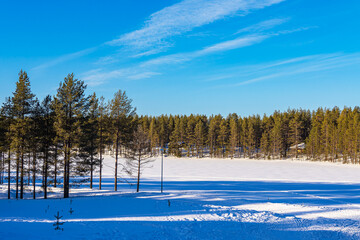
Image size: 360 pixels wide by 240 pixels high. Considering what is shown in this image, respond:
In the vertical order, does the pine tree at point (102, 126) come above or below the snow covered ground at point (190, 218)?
above

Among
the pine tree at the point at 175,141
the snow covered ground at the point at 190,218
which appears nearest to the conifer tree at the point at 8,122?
the snow covered ground at the point at 190,218

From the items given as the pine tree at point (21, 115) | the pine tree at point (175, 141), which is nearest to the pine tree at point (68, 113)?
the pine tree at point (21, 115)

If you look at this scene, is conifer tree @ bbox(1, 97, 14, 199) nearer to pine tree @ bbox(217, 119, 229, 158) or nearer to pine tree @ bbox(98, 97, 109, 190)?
pine tree @ bbox(98, 97, 109, 190)

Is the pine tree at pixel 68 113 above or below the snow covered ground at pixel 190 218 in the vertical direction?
above

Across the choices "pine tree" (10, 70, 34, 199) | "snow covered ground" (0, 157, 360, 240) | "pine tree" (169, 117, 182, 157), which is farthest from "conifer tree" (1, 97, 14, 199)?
"pine tree" (169, 117, 182, 157)

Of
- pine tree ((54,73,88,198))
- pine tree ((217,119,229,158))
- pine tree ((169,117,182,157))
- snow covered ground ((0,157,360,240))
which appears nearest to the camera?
snow covered ground ((0,157,360,240))

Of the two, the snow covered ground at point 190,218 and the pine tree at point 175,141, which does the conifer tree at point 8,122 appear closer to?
the snow covered ground at point 190,218

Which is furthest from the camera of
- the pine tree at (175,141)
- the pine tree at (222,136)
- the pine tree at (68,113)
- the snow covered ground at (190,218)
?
the pine tree at (175,141)

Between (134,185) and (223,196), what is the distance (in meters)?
15.0

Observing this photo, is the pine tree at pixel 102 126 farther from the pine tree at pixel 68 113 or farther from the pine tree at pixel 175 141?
the pine tree at pixel 175 141

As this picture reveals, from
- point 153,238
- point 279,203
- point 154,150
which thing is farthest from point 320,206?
point 154,150

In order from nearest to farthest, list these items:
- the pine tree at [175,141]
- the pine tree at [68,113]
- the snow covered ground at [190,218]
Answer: the snow covered ground at [190,218] → the pine tree at [68,113] → the pine tree at [175,141]

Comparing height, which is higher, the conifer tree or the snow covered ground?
the conifer tree

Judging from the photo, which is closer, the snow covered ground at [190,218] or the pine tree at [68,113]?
the snow covered ground at [190,218]
